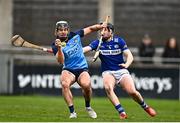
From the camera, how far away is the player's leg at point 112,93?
18922mm

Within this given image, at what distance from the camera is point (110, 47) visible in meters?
19.4

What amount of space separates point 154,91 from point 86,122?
14.6 meters

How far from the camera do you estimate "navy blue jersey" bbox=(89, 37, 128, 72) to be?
763 inches

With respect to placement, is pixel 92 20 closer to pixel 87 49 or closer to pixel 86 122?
pixel 87 49

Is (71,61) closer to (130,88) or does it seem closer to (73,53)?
(73,53)

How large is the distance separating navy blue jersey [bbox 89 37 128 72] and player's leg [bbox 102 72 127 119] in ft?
0.71

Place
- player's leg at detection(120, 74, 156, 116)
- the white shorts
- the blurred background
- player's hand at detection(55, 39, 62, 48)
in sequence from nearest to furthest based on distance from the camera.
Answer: player's hand at detection(55, 39, 62, 48)
player's leg at detection(120, 74, 156, 116)
the white shorts
the blurred background

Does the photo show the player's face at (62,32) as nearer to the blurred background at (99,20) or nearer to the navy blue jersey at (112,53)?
the navy blue jersey at (112,53)

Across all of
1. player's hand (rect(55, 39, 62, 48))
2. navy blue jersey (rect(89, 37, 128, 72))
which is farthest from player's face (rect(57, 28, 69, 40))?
navy blue jersey (rect(89, 37, 128, 72))

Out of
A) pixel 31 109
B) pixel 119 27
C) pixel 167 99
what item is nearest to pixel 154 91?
pixel 167 99

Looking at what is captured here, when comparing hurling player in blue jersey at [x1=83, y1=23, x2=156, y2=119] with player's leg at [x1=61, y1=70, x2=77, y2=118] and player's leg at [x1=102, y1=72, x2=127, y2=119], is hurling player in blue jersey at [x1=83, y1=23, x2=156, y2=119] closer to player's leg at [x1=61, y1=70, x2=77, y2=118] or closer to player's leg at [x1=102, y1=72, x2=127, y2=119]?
player's leg at [x1=102, y1=72, x2=127, y2=119]

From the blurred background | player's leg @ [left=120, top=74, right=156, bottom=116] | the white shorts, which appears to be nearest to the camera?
player's leg @ [left=120, top=74, right=156, bottom=116]

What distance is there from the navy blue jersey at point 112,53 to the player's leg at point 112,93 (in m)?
0.22

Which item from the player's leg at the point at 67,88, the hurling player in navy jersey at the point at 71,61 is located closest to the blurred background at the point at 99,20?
the hurling player in navy jersey at the point at 71,61
